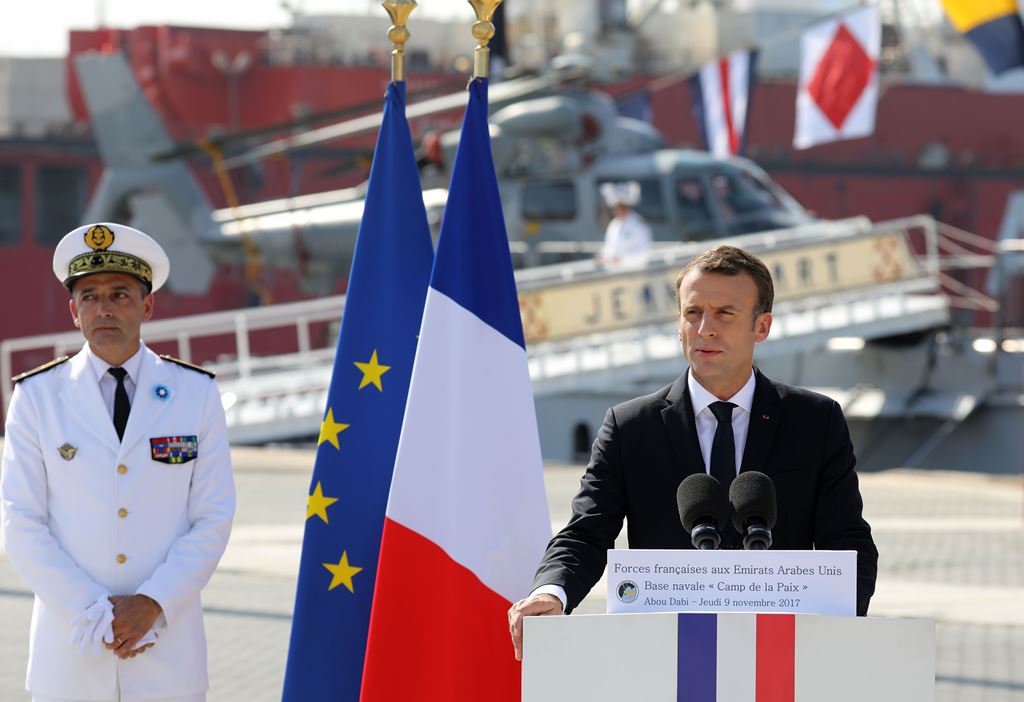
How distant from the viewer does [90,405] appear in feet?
12.9

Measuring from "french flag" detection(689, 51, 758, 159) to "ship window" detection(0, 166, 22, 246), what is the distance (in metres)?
18.7

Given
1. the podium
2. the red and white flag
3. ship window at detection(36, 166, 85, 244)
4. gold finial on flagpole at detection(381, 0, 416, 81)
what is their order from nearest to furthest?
the podium < gold finial on flagpole at detection(381, 0, 416, 81) < the red and white flag < ship window at detection(36, 166, 85, 244)

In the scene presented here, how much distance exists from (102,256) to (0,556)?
774cm

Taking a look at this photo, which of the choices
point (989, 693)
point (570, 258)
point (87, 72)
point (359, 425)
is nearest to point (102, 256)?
point (359, 425)

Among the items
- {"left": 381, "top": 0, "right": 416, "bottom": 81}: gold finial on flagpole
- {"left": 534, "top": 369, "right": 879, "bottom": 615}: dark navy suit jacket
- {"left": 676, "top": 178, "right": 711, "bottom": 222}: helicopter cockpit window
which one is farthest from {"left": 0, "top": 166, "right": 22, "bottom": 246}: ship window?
{"left": 534, "top": 369, "right": 879, "bottom": 615}: dark navy suit jacket

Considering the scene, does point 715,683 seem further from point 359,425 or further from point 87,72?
point 87,72

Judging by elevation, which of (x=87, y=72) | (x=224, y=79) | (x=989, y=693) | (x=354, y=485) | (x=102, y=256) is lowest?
(x=989, y=693)

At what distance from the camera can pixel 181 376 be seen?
4086 mm

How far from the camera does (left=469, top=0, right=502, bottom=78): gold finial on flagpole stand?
4.73 metres

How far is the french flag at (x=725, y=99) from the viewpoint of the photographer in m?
22.3

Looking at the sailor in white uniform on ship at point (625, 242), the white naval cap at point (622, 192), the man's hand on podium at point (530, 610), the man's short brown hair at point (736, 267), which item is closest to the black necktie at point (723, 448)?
the man's short brown hair at point (736, 267)

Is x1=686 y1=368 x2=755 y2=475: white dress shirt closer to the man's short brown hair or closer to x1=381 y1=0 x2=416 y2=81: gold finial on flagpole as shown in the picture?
the man's short brown hair

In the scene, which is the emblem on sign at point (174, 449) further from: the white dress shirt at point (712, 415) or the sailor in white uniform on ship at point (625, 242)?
the sailor in white uniform on ship at point (625, 242)

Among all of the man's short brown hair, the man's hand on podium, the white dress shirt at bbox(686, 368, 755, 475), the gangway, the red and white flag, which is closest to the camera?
the man's hand on podium
